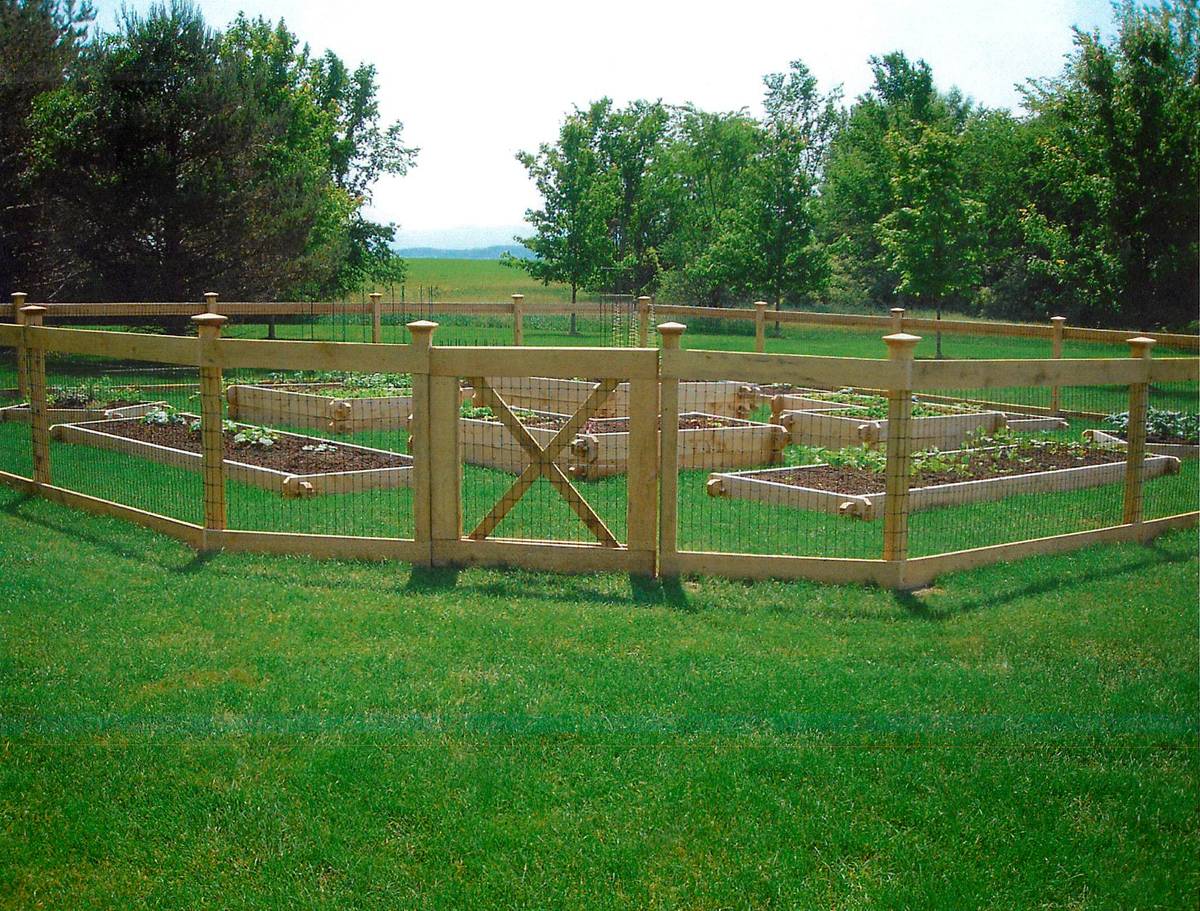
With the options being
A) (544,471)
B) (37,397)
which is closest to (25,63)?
(37,397)

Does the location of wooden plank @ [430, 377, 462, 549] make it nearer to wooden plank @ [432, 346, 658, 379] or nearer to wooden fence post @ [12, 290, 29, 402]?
wooden plank @ [432, 346, 658, 379]

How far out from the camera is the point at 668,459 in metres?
3.69

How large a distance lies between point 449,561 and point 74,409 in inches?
128

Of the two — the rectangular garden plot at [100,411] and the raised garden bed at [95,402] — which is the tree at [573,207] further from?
the rectangular garden plot at [100,411]

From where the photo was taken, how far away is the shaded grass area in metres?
1.67

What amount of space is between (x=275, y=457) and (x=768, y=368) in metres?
2.78

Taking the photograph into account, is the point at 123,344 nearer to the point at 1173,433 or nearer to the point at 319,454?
the point at 319,454

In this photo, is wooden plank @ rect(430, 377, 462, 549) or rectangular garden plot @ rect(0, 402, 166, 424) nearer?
wooden plank @ rect(430, 377, 462, 549)

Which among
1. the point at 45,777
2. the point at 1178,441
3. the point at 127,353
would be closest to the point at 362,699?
the point at 45,777

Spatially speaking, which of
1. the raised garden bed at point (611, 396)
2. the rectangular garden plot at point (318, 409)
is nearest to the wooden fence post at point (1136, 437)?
the raised garden bed at point (611, 396)

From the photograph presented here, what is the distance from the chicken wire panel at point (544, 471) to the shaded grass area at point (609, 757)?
0.94 m

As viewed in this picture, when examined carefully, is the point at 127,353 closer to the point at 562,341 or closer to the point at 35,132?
the point at 35,132

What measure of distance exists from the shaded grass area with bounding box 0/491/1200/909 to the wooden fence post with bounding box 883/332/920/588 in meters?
0.62

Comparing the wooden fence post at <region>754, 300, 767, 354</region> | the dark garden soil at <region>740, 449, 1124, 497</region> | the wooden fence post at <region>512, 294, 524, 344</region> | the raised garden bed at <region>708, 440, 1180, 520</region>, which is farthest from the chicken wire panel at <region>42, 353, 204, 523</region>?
the dark garden soil at <region>740, 449, 1124, 497</region>
